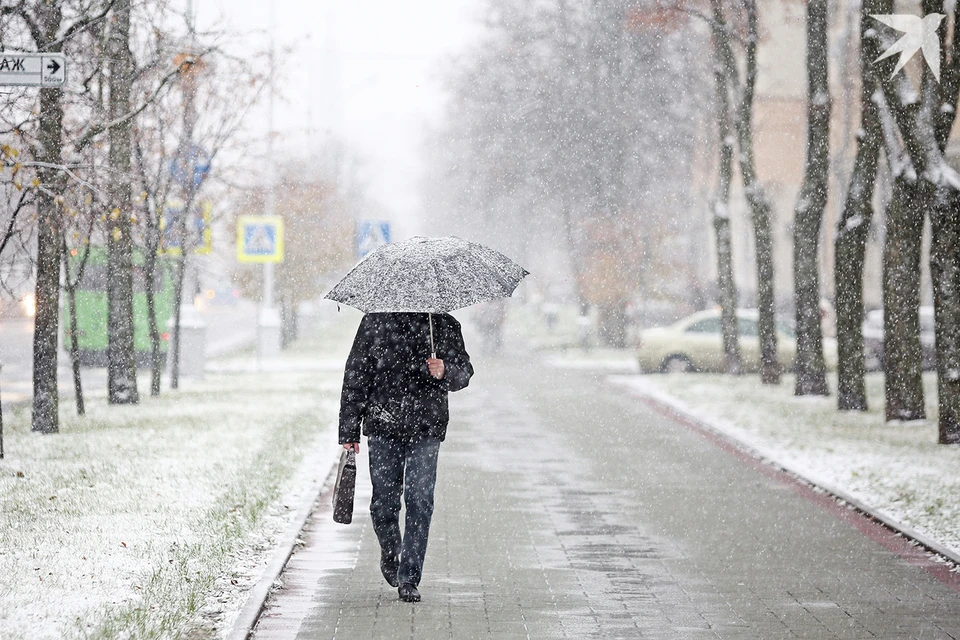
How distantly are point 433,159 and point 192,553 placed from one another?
185ft

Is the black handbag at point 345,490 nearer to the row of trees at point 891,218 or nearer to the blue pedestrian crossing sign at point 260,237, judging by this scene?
the row of trees at point 891,218

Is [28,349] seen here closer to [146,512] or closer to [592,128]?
[592,128]

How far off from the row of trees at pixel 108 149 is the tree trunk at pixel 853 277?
29.3 feet

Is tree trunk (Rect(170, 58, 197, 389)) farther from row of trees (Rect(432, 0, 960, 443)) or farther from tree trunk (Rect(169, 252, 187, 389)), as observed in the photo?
row of trees (Rect(432, 0, 960, 443))

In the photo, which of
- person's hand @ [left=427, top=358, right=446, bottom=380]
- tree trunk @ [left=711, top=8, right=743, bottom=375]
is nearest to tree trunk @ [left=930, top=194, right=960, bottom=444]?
person's hand @ [left=427, top=358, right=446, bottom=380]

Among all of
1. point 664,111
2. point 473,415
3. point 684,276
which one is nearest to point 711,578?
point 473,415

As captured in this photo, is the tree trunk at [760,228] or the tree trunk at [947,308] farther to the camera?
the tree trunk at [760,228]

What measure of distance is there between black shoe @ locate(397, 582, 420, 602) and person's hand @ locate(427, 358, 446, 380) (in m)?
1.17

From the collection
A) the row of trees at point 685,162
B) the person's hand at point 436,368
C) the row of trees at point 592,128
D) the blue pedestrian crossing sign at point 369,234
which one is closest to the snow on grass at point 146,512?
the person's hand at point 436,368

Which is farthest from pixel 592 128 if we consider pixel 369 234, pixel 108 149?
pixel 108 149

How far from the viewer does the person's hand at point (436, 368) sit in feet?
24.1

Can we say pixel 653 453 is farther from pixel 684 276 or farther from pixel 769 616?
pixel 684 276

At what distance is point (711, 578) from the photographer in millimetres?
8500

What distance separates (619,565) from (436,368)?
7.55 ft
